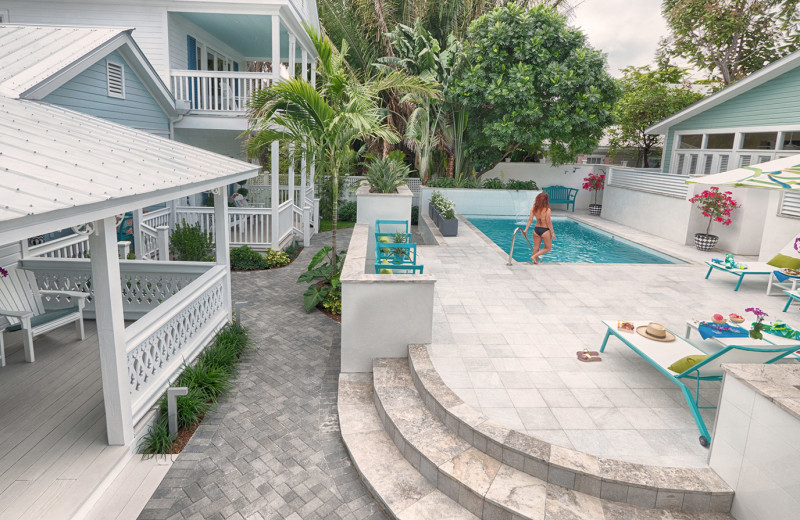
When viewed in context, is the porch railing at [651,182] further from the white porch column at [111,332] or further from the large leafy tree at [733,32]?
the white porch column at [111,332]

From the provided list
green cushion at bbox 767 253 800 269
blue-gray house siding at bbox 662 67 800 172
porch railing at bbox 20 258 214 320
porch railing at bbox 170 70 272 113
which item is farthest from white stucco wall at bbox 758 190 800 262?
porch railing at bbox 170 70 272 113

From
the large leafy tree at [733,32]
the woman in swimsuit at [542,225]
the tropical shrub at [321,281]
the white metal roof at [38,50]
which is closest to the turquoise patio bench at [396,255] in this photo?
the tropical shrub at [321,281]

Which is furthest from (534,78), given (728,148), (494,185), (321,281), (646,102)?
(321,281)

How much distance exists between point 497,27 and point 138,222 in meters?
14.1

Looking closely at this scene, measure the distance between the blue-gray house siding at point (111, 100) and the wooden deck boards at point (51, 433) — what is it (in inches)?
195

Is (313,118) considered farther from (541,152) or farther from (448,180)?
(541,152)

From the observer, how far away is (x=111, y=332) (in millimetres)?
4355

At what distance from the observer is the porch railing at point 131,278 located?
772cm

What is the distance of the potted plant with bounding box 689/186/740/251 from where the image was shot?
1279 cm

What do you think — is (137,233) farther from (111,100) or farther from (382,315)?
(382,315)

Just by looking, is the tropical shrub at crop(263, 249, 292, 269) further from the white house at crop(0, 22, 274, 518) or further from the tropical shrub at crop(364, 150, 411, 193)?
the white house at crop(0, 22, 274, 518)

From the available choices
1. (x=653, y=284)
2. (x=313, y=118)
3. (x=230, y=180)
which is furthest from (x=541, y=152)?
(x=230, y=180)

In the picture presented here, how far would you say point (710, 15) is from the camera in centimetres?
2164

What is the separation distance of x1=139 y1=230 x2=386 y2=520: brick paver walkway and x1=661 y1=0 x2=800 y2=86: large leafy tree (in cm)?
2424
